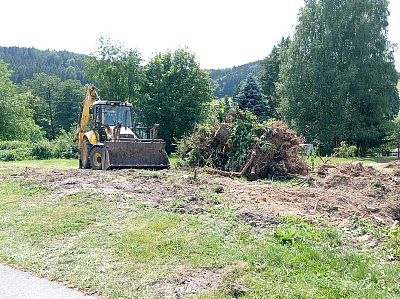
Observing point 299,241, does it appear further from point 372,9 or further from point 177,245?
point 372,9

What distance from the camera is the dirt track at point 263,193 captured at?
8.38 metres

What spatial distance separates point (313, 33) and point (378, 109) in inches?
315

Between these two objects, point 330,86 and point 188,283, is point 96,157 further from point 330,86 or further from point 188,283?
point 330,86

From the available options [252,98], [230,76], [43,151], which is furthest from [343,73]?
[230,76]

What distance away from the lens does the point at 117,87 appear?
44719mm

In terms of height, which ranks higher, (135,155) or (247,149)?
(247,149)

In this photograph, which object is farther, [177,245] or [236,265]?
[177,245]

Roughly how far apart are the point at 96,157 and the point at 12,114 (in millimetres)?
33305

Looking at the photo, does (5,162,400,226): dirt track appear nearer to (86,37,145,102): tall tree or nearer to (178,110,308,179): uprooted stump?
(178,110,308,179): uprooted stump

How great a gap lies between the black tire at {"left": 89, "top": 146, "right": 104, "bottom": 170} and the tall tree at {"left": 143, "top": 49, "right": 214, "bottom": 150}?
71.6 ft

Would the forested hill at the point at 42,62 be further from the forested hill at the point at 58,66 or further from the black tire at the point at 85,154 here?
the black tire at the point at 85,154

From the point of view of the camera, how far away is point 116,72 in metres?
44.6

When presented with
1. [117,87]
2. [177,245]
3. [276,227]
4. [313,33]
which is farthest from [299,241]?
[117,87]

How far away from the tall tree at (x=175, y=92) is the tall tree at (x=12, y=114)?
15.2 metres
